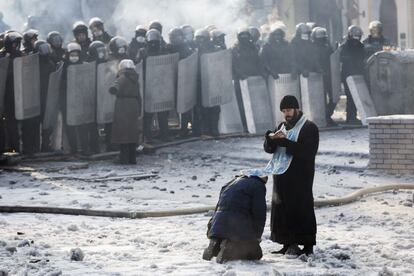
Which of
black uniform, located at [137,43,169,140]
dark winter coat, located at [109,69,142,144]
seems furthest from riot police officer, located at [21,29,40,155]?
black uniform, located at [137,43,169,140]

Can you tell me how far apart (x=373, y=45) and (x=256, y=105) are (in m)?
3.14

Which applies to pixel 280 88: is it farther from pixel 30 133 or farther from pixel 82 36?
pixel 30 133

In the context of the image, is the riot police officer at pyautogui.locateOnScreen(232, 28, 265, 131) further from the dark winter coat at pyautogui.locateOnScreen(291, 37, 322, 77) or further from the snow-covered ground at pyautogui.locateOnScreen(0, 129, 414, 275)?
the snow-covered ground at pyautogui.locateOnScreen(0, 129, 414, 275)

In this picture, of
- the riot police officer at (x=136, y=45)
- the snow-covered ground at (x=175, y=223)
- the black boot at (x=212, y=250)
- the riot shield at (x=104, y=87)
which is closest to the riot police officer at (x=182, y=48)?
the riot police officer at (x=136, y=45)

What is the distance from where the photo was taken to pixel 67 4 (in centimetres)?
3247

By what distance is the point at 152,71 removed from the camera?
18.4 meters

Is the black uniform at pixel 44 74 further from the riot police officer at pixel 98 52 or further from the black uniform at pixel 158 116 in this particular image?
the black uniform at pixel 158 116

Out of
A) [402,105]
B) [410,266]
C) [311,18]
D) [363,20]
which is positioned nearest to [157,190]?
[410,266]

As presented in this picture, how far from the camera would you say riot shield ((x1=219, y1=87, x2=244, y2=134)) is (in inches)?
784

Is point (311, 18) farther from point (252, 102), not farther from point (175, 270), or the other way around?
point (175, 270)

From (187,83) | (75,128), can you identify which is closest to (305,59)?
(187,83)

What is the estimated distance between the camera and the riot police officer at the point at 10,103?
17.2 m

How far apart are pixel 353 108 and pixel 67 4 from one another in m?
14.3

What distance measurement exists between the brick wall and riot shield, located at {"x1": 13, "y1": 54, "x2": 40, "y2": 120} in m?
5.78
